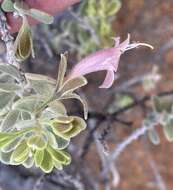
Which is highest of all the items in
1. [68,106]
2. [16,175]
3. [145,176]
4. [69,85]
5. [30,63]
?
[69,85]

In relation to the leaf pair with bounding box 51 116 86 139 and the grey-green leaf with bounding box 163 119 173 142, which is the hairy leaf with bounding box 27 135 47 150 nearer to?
the leaf pair with bounding box 51 116 86 139

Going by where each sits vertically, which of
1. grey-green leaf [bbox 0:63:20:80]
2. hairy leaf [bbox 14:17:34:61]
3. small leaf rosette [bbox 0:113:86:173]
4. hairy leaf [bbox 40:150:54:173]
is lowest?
hairy leaf [bbox 40:150:54:173]

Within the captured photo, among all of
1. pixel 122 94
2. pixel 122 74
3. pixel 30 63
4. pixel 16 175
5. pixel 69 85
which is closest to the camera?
pixel 69 85

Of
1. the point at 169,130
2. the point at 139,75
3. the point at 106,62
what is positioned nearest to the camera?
the point at 106,62

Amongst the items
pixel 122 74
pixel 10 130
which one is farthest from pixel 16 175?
pixel 122 74

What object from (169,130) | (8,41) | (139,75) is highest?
(8,41)

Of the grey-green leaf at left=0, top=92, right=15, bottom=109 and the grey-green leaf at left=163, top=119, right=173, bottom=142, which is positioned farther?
the grey-green leaf at left=163, top=119, right=173, bottom=142

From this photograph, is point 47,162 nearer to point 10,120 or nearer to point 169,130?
point 10,120

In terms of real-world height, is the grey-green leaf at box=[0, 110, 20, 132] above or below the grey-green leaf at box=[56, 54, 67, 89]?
below

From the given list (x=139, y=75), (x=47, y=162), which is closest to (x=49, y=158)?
(x=47, y=162)

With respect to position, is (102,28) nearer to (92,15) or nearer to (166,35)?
(92,15)

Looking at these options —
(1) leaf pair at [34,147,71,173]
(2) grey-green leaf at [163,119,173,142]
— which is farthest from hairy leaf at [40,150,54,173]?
(2) grey-green leaf at [163,119,173,142]
